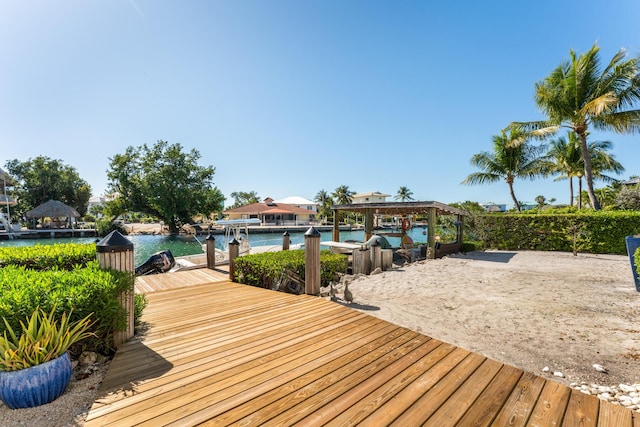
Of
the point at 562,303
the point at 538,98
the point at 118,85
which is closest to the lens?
the point at 562,303

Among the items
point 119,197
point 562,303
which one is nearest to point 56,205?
point 119,197

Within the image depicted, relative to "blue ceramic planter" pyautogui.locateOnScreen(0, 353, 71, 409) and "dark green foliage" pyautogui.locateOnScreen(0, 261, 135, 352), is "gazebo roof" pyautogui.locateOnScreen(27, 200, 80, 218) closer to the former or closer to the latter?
"dark green foliage" pyautogui.locateOnScreen(0, 261, 135, 352)

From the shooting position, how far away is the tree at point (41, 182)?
38.7m

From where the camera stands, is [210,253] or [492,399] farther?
[210,253]

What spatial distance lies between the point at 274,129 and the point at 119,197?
95.8 ft

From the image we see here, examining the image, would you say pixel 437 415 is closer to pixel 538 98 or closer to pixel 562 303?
pixel 562 303

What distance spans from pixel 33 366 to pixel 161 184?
36.7m

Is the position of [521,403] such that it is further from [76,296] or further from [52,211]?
[52,211]

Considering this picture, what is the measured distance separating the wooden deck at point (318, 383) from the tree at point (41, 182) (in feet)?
169

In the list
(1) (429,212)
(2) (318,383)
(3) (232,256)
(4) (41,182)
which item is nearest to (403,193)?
(1) (429,212)

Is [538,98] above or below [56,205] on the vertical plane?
above

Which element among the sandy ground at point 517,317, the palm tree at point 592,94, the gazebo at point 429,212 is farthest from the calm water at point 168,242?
the palm tree at point 592,94

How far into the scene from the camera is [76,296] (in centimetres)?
251

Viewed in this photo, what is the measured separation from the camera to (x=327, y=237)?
37.3 meters
